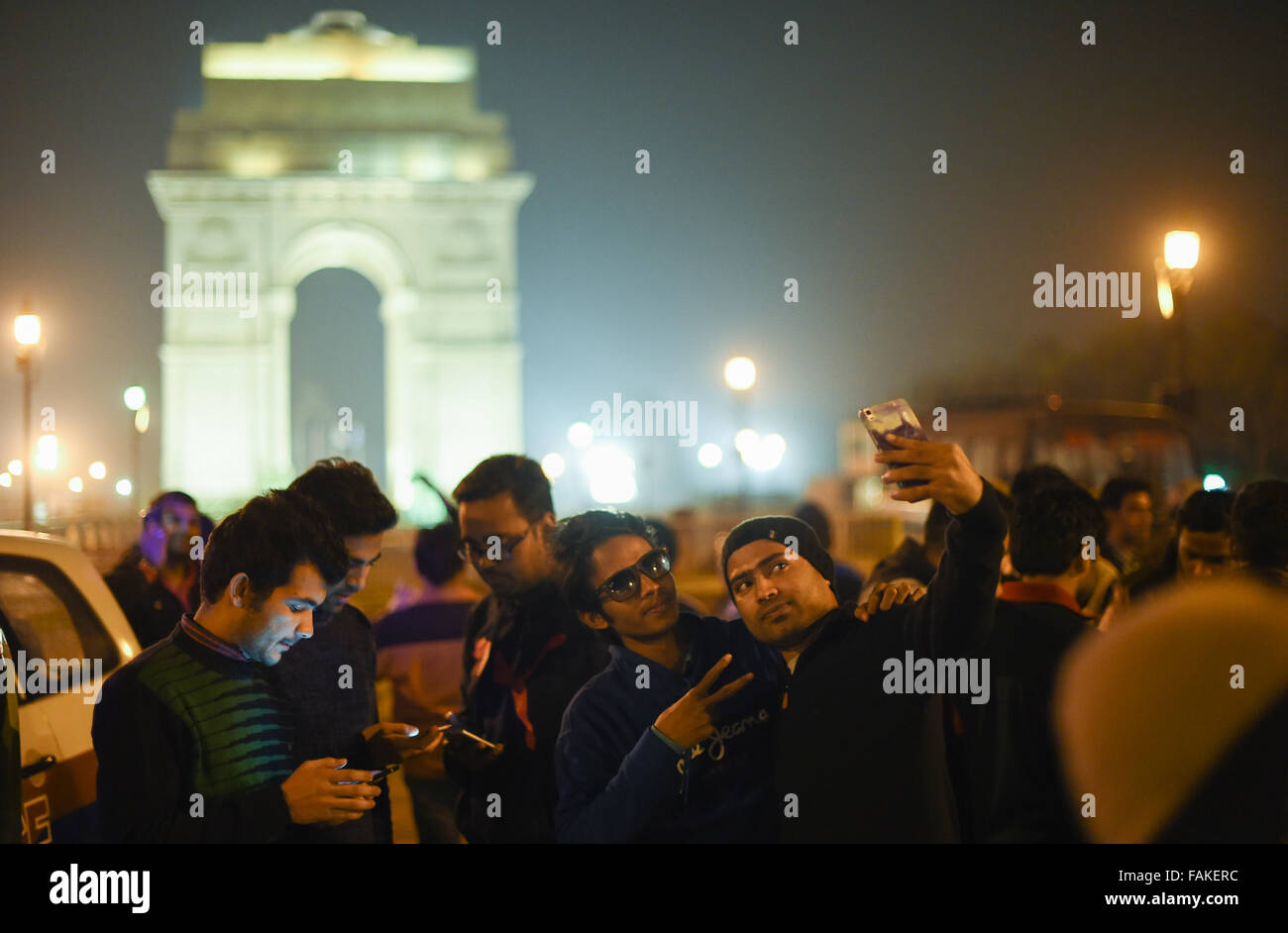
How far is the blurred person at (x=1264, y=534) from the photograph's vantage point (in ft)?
13.6

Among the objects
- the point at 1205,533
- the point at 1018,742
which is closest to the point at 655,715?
the point at 1018,742

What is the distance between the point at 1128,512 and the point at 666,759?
4855 millimetres

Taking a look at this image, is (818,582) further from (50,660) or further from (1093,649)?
(50,660)

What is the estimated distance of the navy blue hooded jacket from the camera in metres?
2.88

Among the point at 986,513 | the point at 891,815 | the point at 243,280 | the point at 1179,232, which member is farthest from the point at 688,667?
the point at 243,280

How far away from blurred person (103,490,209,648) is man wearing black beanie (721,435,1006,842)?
389 centimetres

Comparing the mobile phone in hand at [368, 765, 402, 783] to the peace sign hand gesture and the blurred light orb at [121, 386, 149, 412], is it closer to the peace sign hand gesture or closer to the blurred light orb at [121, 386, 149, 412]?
the peace sign hand gesture

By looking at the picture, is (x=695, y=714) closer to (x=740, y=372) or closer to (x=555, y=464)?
(x=740, y=372)

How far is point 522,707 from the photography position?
366 centimetres

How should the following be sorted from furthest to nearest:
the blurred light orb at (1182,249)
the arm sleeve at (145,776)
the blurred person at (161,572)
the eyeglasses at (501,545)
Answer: the blurred light orb at (1182,249) < the blurred person at (161,572) < the eyeglasses at (501,545) < the arm sleeve at (145,776)

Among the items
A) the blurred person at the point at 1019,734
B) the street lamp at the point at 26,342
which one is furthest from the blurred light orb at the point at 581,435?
the blurred person at the point at 1019,734

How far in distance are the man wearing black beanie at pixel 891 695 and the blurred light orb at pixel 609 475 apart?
2214cm

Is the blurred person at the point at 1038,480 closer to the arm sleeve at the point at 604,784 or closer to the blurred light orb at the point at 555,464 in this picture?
the arm sleeve at the point at 604,784

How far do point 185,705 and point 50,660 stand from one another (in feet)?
6.30
